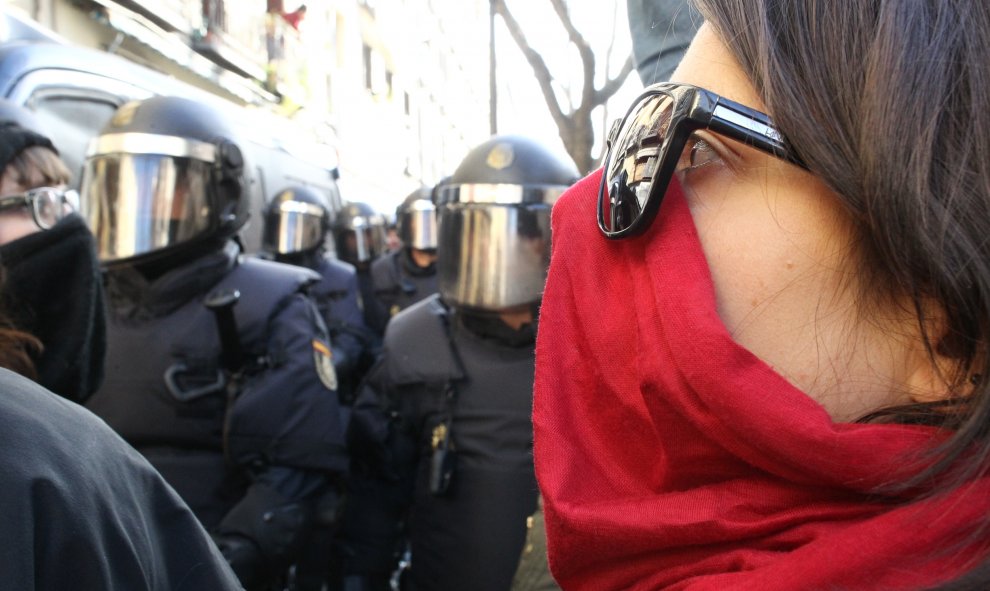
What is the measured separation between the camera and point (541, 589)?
4.93 ft

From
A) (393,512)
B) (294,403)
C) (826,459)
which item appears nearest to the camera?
(826,459)

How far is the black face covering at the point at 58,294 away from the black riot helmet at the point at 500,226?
4.97ft

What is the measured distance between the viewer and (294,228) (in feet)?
21.7

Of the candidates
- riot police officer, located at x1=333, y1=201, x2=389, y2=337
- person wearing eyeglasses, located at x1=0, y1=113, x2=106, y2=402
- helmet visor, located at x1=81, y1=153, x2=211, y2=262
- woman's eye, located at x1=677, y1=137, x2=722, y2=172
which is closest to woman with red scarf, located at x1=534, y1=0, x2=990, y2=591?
woman's eye, located at x1=677, y1=137, x2=722, y2=172

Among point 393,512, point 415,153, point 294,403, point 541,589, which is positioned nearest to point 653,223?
point 541,589

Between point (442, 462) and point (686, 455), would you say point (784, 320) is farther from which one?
point (442, 462)

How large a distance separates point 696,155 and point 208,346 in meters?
2.40

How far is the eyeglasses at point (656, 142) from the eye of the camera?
78 centimetres

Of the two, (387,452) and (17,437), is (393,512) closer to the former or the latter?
(387,452)

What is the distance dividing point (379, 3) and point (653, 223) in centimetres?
2607

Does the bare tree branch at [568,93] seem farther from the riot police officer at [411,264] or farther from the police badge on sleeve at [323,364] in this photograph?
the riot police officer at [411,264]

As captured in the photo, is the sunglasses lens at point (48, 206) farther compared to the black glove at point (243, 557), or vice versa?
the black glove at point (243, 557)

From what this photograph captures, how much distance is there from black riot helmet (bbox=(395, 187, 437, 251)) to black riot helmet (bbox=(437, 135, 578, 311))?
13.0 ft

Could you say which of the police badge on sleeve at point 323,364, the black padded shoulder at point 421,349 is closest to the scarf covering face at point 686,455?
the black padded shoulder at point 421,349
